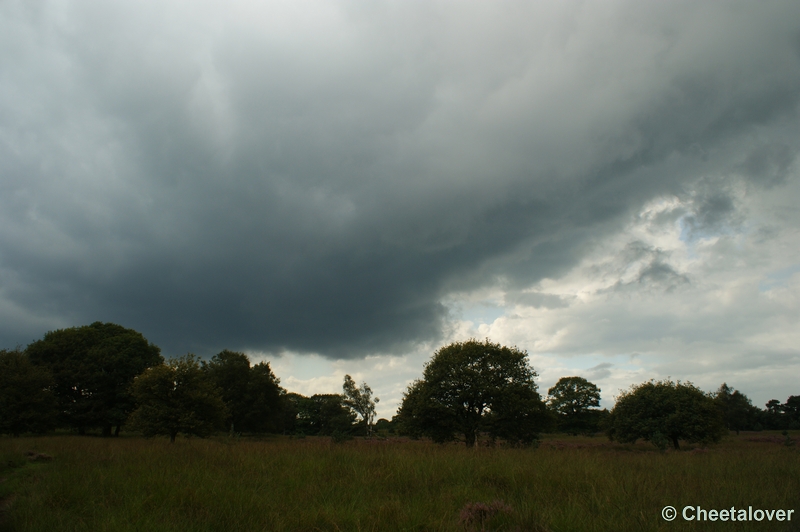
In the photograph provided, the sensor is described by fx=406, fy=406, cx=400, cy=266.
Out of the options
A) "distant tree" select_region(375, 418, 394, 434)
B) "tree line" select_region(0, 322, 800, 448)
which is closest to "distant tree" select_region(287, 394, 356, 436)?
"distant tree" select_region(375, 418, 394, 434)

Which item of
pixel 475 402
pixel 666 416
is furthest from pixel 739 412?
pixel 475 402

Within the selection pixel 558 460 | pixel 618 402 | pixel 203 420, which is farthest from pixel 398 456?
pixel 618 402

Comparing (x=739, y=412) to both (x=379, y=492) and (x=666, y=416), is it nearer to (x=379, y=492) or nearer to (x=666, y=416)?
(x=666, y=416)

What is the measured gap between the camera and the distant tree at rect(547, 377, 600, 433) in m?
99.1

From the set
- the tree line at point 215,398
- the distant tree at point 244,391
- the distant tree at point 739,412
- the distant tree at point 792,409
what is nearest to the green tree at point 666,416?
the tree line at point 215,398

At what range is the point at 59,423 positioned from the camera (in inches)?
1796

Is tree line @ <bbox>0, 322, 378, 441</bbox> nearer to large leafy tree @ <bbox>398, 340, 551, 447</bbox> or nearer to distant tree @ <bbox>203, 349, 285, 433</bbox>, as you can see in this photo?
distant tree @ <bbox>203, 349, 285, 433</bbox>

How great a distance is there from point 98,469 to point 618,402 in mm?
47913

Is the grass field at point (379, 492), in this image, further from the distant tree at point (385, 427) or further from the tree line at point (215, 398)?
the distant tree at point (385, 427)

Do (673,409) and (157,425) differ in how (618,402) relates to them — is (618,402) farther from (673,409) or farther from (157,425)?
(157,425)

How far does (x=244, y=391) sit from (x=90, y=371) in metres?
22.0

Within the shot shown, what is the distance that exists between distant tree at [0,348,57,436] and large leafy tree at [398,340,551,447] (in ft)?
102

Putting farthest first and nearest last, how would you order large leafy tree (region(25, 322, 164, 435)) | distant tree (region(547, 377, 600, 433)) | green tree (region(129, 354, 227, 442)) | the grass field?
1. distant tree (region(547, 377, 600, 433))
2. large leafy tree (region(25, 322, 164, 435))
3. green tree (region(129, 354, 227, 442))
4. the grass field

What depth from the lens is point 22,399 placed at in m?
33.2
